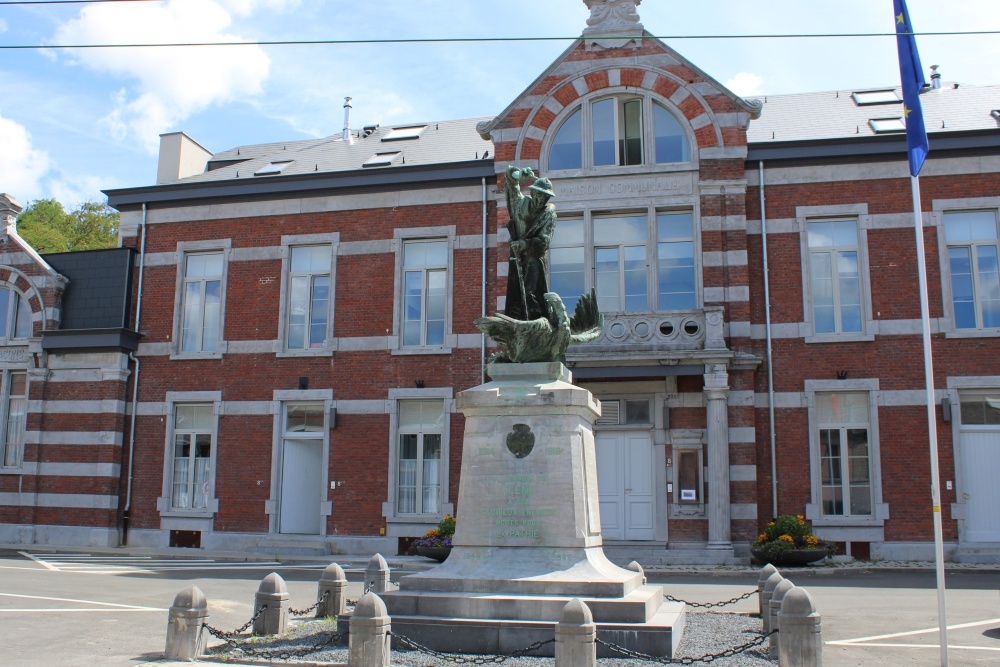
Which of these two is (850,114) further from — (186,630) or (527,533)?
(186,630)

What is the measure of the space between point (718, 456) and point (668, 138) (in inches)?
287

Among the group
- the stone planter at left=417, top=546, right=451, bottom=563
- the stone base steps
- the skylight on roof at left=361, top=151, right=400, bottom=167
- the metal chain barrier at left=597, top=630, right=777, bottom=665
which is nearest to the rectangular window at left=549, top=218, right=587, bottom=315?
the skylight on roof at left=361, top=151, right=400, bottom=167

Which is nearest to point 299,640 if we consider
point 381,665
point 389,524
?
point 381,665

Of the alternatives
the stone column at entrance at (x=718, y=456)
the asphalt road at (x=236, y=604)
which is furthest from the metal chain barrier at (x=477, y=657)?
the stone column at entrance at (x=718, y=456)

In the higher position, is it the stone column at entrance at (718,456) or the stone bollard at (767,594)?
the stone column at entrance at (718,456)

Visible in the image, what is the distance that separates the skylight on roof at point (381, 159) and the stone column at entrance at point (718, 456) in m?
9.98

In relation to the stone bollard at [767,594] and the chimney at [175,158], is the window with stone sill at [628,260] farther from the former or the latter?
the chimney at [175,158]

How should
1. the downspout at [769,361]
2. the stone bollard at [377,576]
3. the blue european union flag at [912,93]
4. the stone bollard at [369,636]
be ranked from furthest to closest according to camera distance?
the downspout at [769,361], the stone bollard at [377,576], the blue european union flag at [912,93], the stone bollard at [369,636]

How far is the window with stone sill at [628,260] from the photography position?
67.5ft

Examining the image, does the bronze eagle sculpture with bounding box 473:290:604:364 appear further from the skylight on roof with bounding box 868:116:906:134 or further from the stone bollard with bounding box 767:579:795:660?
the skylight on roof with bounding box 868:116:906:134

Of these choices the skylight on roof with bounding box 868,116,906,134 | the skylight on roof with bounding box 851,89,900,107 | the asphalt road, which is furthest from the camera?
the skylight on roof with bounding box 851,89,900,107

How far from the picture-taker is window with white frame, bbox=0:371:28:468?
23.7 m

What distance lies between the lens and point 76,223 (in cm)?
4316

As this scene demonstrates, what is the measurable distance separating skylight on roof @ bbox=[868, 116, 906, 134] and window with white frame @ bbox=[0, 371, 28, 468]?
21863mm
